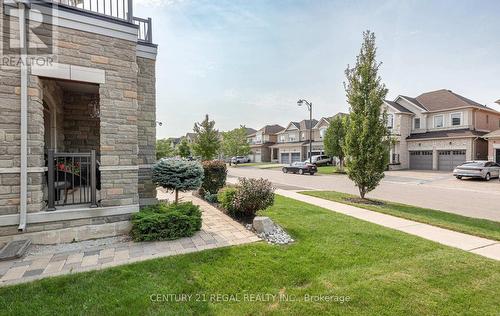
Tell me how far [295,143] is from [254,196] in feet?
122

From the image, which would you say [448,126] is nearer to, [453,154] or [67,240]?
[453,154]

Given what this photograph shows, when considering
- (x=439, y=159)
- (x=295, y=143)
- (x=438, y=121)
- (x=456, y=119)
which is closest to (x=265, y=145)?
(x=295, y=143)

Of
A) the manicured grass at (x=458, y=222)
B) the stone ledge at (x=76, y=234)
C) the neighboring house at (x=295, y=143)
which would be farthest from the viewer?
the neighboring house at (x=295, y=143)

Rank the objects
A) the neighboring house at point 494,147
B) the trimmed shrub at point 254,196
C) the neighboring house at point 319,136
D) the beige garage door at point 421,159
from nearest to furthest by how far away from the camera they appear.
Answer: the trimmed shrub at point 254,196 → the neighboring house at point 494,147 → the beige garage door at point 421,159 → the neighboring house at point 319,136

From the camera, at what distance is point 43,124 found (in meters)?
5.20

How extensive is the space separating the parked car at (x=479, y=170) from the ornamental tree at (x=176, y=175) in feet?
71.5

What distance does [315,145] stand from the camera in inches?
1567

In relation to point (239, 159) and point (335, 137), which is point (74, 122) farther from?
point (239, 159)

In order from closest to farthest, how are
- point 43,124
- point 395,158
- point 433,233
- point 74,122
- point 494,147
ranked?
point 43,124 → point 433,233 → point 74,122 → point 494,147 → point 395,158

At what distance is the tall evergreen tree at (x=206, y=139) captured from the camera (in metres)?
20.6

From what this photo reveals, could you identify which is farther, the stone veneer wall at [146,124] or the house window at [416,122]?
the house window at [416,122]

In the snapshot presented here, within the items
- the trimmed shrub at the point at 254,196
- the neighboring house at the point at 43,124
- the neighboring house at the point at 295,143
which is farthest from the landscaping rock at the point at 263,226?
the neighboring house at the point at 295,143

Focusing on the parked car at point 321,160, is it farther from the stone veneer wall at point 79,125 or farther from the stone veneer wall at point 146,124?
the stone veneer wall at point 146,124

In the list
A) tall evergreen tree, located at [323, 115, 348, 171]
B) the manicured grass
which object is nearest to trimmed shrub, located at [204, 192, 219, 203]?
the manicured grass
